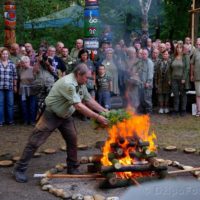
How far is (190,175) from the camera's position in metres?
7.42

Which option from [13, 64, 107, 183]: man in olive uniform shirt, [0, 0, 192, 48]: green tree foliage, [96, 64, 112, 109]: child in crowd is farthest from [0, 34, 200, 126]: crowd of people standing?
[0, 0, 192, 48]: green tree foliage

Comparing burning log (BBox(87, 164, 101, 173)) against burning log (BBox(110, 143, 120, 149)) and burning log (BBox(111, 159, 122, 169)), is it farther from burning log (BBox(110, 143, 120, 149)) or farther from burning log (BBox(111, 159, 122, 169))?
burning log (BBox(111, 159, 122, 169))

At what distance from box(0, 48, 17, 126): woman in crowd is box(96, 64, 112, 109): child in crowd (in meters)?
2.11

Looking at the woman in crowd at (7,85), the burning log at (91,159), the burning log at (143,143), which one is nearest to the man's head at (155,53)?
the woman in crowd at (7,85)

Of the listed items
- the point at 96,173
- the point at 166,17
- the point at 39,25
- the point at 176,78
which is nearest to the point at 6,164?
the point at 96,173

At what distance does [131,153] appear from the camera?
23.6 ft

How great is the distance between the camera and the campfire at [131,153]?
6.97 meters

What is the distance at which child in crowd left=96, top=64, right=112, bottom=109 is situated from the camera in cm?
1189

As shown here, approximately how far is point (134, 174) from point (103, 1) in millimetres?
11709

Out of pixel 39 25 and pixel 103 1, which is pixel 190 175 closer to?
pixel 103 1

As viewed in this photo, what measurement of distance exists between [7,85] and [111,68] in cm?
274

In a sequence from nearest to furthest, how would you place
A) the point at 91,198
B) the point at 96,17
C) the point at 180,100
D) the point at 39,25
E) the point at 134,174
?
1. the point at 91,198
2. the point at 134,174
3. the point at 96,17
4. the point at 180,100
5. the point at 39,25

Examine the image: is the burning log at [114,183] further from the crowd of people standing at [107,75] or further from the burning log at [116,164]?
the crowd of people standing at [107,75]

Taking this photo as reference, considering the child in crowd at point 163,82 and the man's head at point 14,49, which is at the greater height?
the man's head at point 14,49
